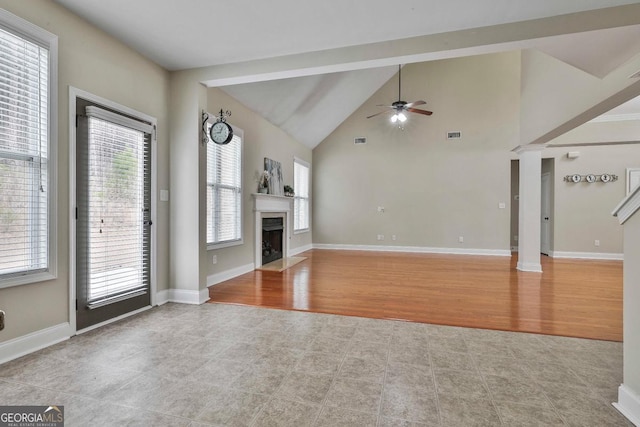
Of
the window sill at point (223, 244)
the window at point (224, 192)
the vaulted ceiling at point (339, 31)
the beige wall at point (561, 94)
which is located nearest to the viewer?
the vaulted ceiling at point (339, 31)

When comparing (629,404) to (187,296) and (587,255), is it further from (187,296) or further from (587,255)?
(587,255)

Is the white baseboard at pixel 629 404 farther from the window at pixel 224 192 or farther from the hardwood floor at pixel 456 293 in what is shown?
the window at pixel 224 192

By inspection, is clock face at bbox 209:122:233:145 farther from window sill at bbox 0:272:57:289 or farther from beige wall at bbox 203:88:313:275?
window sill at bbox 0:272:57:289

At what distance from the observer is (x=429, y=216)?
26.4 feet

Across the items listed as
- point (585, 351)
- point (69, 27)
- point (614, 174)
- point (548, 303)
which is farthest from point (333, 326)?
point (614, 174)

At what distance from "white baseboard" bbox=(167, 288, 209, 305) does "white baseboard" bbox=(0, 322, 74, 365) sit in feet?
3.75

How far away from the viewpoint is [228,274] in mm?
4941

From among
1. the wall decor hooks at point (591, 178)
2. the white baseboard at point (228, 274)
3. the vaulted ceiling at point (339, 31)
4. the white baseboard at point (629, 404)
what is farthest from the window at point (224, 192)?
the wall decor hooks at point (591, 178)

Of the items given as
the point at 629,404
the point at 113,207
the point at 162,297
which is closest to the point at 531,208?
the point at 629,404

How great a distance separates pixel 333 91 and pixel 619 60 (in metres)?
4.61

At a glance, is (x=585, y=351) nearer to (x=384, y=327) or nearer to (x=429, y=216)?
(x=384, y=327)


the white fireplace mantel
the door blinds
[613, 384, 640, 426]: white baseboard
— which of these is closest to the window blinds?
the door blinds

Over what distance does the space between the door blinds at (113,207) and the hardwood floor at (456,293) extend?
110cm

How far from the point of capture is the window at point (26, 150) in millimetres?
2188
